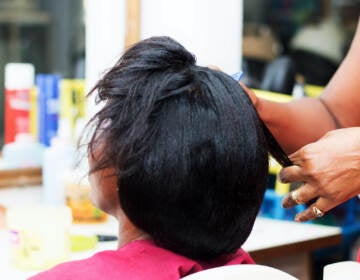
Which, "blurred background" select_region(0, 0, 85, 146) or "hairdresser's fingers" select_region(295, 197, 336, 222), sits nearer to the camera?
"hairdresser's fingers" select_region(295, 197, 336, 222)

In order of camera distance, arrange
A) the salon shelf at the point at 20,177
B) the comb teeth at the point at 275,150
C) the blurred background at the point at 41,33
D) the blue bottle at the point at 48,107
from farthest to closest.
Answer: the blurred background at the point at 41,33 < the blue bottle at the point at 48,107 < the salon shelf at the point at 20,177 < the comb teeth at the point at 275,150

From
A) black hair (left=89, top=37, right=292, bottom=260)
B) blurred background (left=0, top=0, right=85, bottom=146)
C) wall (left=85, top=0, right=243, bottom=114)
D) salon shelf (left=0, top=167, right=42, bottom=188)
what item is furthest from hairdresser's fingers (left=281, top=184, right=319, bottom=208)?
blurred background (left=0, top=0, right=85, bottom=146)

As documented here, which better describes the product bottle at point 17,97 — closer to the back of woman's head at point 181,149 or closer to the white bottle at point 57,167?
the white bottle at point 57,167

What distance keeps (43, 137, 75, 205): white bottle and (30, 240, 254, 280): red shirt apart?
40.4 inches

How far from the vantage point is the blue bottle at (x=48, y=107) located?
2.48m

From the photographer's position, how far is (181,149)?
111 cm

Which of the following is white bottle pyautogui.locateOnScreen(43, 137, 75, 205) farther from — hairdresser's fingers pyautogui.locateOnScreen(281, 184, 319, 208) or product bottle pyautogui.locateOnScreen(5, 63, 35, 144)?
hairdresser's fingers pyautogui.locateOnScreen(281, 184, 319, 208)

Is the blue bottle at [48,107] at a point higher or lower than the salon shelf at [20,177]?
higher

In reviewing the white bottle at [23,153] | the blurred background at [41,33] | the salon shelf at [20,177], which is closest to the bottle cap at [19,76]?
the white bottle at [23,153]

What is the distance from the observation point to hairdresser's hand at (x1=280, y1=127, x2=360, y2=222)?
4.35 ft

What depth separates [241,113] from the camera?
1.16 metres

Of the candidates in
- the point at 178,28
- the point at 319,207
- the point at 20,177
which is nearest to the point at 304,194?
the point at 319,207

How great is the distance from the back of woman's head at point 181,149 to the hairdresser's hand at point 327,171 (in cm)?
15

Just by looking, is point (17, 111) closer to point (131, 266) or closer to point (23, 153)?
point (23, 153)
